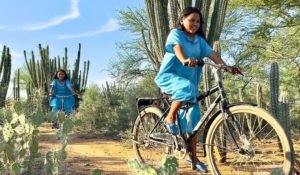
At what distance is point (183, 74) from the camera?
15.4 feet

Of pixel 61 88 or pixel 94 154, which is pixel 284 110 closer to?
pixel 94 154

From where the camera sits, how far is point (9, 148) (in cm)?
446

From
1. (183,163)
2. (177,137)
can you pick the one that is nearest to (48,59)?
(183,163)

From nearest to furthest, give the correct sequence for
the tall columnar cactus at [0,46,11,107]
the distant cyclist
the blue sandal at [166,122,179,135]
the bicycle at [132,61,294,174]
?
the bicycle at [132,61,294,174] < the blue sandal at [166,122,179,135] < the distant cyclist < the tall columnar cactus at [0,46,11,107]

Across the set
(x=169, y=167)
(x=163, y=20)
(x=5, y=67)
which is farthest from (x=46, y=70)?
(x=169, y=167)

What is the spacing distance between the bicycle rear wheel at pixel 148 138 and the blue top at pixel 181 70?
0.71 meters

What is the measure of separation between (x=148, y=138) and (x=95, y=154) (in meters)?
2.43

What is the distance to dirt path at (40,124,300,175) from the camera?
5929 mm

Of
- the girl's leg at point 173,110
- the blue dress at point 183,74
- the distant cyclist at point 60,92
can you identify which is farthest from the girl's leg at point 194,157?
the distant cyclist at point 60,92

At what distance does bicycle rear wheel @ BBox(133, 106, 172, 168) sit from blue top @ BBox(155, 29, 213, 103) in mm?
713

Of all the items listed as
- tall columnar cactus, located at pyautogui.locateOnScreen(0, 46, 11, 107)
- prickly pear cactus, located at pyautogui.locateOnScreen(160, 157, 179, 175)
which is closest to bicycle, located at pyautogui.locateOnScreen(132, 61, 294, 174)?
prickly pear cactus, located at pyautogui.locateOnScreen(160, 157, 179, 175)

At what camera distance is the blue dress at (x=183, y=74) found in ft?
14.7

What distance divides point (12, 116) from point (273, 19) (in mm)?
13877

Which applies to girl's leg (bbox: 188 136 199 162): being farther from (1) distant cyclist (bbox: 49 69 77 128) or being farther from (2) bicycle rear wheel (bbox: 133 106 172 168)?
(1) distant cyclist (bbox: 49 69 77 128)
